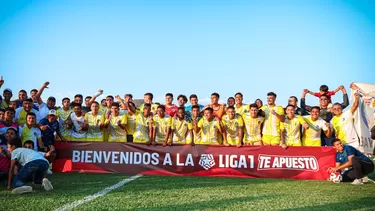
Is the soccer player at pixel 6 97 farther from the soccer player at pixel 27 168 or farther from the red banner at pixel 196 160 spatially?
the soccer player at pixel 27 168

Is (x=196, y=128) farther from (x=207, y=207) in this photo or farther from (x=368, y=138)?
(x=368, y=138)

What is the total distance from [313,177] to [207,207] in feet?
16.1

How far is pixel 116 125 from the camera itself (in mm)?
10297

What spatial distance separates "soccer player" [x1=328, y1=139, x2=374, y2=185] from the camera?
8.23 metres

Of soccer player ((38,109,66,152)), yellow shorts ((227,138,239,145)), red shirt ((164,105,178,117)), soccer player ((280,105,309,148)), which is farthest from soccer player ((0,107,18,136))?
soccer player ((280,105,309,148))

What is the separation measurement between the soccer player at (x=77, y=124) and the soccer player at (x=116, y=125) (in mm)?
715

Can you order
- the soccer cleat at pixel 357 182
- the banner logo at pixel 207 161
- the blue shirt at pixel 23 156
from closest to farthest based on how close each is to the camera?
the blue shirt at pixel 23 156 → the soccer cleat at pixel 357 182 → the banner logo at pixel 207 161

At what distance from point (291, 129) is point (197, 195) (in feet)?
14.3

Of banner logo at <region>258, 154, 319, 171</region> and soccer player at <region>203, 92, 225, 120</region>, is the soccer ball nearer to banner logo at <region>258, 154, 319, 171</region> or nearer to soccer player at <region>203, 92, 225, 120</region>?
banner logo at <region>258, 154, 319, 171</region>

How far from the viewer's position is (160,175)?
944 centimetres

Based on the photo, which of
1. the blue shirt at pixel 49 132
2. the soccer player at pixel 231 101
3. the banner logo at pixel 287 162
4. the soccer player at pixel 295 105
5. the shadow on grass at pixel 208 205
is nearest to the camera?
the shadow on grass at pixel 208 205

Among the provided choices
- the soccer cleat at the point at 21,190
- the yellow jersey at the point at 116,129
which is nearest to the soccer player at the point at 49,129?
the yellow jersey at the point at 116,129

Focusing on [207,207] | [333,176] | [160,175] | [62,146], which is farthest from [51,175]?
[333,176]

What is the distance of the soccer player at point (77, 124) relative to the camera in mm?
10203
